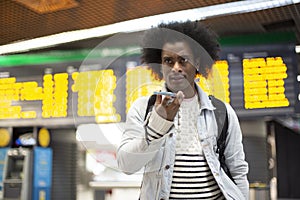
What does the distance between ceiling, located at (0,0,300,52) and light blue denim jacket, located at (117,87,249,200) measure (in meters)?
1.95

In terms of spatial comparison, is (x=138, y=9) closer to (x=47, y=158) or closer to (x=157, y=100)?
(x=157, y=100)

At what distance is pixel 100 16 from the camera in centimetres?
361

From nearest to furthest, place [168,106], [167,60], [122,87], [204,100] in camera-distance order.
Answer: [168,106] → [167,60] → [204,100] → [122,87]

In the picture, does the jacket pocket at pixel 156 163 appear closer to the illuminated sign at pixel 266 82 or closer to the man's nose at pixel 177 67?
the man's nose at pixel 177 67

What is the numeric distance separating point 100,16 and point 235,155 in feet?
7.77

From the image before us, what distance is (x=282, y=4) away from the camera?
3434 mm

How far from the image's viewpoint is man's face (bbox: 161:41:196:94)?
140 centimetres

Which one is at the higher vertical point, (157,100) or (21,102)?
(21,102)

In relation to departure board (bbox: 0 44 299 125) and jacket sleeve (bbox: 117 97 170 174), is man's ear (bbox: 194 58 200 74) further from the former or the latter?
jacket sleeve (bbox: 117 97 170 174)

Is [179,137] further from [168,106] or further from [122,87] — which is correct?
[122,87]

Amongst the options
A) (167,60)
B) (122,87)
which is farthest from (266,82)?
(167,60)

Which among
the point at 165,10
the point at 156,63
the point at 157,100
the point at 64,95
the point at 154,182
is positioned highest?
the point at 165,10

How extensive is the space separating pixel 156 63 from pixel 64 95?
10.4ft

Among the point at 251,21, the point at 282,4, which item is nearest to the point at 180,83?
the point at 282,4
